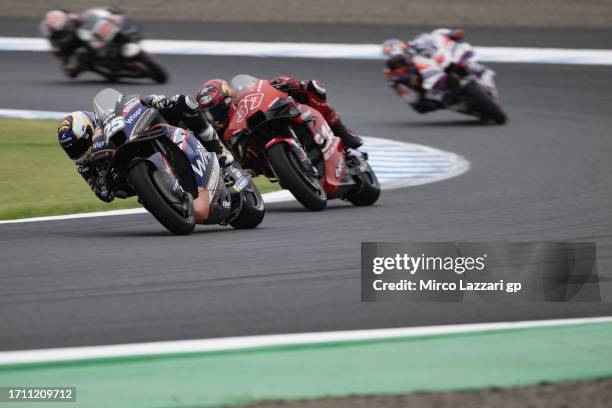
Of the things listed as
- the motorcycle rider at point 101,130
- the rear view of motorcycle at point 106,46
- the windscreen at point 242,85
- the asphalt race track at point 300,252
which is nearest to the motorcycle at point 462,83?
the asphalt race track at point 300,252

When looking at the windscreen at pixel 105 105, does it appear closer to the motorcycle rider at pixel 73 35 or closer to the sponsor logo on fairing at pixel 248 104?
the sponsor logo on fairing at pixel 248 104

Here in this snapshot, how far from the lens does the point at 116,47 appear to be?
64.4 feet

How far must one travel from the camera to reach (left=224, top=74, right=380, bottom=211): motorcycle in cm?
957

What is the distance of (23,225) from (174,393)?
4.83 meters

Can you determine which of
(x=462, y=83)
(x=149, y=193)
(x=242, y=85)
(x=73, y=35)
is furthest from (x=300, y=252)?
(x=73, y=35)

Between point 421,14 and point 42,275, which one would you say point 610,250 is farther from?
point 421,14

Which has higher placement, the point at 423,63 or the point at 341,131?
the point at 341,131

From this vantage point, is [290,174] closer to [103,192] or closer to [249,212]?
[249,212]

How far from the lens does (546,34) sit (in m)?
22.4

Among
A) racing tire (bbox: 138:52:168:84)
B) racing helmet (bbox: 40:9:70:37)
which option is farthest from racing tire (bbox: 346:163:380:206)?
racing helmet (bbox: 40:9:70:37)

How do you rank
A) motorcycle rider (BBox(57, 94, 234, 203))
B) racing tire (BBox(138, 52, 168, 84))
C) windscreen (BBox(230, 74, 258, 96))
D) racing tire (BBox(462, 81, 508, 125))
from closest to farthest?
1. motorcycle rider (BBox(57, 94, 234, 203))
2. windscreen (BBox(230, 74, 258, 96))
3. racing tire (BBox(462, 81, 508, 125))
4. racing tire (BBox(138, 52, 168, 84))

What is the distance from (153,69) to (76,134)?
11473 mm

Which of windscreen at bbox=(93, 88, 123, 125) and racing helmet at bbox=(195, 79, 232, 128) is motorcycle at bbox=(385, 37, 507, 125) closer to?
racing helmet at bbox=(195, 79, 232, 128)

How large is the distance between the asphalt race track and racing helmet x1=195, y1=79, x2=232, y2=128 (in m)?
0.85
